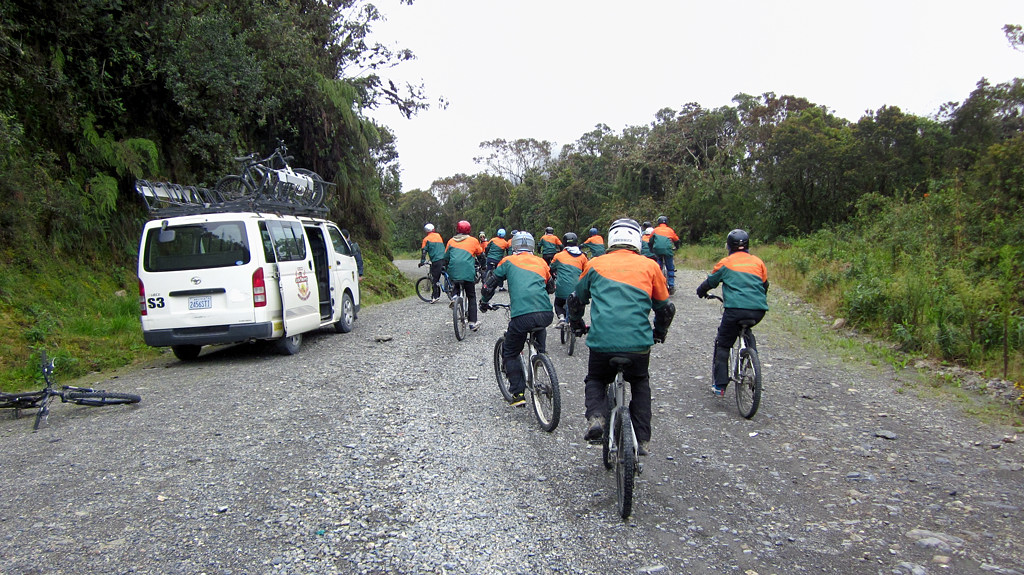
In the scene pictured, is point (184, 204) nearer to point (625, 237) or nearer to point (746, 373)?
point (625, 237)

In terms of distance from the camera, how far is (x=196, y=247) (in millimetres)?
7977

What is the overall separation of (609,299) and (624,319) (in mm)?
180

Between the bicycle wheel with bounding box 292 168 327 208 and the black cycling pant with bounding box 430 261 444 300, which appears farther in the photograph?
the black cycling pant with bounding box 430 261 444 300

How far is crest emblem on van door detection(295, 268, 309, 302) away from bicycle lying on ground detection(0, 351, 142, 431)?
9.68 feet

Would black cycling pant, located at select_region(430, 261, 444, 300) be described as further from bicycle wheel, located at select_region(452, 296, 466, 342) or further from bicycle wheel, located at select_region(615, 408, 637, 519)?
bicycle wheel, located at select_region(615, 408, 637, 519)

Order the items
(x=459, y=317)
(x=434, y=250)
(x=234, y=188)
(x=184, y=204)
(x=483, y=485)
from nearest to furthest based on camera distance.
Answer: (x=483, y=485), (x=184, y=204), (x=459, y=317), (x=234, y=188), (x=434, y=250)

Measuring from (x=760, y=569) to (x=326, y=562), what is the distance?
7.54 feet

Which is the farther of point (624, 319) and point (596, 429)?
point (596, 429)

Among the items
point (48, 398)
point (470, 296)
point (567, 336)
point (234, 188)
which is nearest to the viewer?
point (48, 398)

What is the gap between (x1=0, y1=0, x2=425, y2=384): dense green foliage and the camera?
9703 mm

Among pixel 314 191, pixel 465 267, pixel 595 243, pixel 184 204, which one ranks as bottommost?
pixel 465 267

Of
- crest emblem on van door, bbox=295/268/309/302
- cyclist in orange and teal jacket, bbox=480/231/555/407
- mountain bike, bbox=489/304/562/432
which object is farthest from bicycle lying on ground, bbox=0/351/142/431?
cyclist in orange and teal jacket, bbox=480/231/555/407

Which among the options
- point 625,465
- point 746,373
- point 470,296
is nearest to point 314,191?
point 470,296

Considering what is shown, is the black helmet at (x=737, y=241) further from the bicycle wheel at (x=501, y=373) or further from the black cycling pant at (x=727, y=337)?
the bicycle wheel at (x=501, y=373)
